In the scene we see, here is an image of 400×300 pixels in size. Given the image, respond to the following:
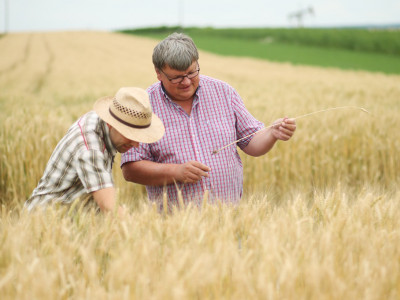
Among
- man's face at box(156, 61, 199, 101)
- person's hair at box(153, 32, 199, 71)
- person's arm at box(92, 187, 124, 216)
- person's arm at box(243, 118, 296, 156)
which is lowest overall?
person's arm at box(92, 187, 124, 216)

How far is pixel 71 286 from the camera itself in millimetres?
1179

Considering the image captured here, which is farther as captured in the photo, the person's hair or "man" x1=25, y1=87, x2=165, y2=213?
the person's hair

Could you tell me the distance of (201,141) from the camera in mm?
2393

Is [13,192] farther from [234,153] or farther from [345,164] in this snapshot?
[345,164]

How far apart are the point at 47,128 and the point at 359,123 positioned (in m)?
3.11

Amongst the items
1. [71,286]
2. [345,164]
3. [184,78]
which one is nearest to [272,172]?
[345,164]

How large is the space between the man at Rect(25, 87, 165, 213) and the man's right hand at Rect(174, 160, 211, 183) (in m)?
0.24

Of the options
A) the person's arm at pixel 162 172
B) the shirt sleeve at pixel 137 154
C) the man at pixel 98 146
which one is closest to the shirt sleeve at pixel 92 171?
the man at pixel 98 146

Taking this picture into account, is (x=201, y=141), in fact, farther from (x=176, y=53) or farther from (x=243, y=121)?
(x=176, y=53)

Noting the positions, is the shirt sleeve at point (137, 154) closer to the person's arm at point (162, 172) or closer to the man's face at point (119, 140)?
the person's arm at point (162, 172)

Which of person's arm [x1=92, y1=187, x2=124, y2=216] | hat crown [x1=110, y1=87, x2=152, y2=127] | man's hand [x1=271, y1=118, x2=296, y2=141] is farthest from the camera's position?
man's hand [x1=271, y1=118, x2=296, y2=141]

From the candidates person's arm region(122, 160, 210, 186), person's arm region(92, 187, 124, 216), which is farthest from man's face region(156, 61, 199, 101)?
person's arm region(92, 187, 124, 216)

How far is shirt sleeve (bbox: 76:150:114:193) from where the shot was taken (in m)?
1.79

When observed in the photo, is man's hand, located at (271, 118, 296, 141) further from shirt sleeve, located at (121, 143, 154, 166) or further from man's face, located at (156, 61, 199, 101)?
shirt sleeve, located at (121, 143, 154, 166)
